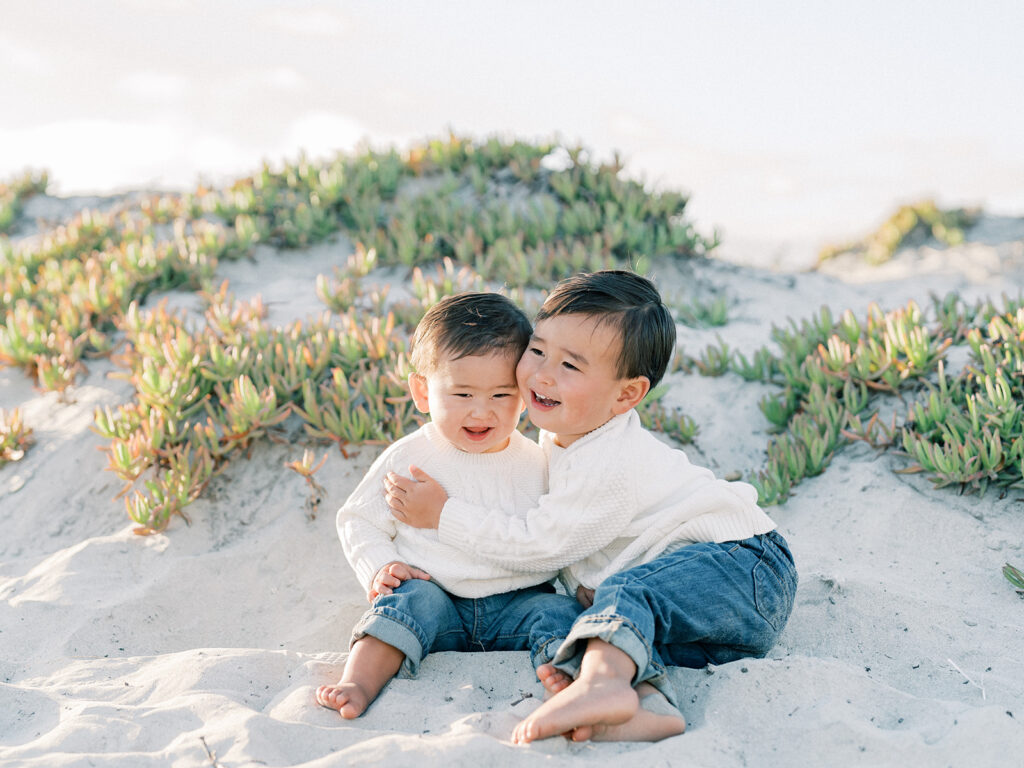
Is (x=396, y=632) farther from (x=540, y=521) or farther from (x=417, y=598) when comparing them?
(x=540, y=521)

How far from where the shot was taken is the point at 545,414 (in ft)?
9.27

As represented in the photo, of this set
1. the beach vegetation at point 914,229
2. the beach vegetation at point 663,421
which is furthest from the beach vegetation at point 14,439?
the beach vegetation at point 914,229

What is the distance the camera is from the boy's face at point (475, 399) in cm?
288

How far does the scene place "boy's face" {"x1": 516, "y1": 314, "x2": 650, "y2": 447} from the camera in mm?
2789

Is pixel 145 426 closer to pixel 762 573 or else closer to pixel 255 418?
pixel 255 418

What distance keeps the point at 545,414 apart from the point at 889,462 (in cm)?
235

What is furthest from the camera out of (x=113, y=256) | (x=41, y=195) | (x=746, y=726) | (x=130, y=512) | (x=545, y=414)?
(x=41, y=195)

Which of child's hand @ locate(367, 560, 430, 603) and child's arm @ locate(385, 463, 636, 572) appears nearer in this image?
child's arm @ locate(385, 463, 636, 572)

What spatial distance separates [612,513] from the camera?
281 centimetres

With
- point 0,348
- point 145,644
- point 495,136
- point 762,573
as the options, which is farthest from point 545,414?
point 495,136

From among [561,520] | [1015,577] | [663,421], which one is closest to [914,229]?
[663,421]

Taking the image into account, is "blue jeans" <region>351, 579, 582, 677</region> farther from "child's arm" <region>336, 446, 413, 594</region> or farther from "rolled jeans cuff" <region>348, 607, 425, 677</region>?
"child's arm" <region>336, 446, 413, 594</region>

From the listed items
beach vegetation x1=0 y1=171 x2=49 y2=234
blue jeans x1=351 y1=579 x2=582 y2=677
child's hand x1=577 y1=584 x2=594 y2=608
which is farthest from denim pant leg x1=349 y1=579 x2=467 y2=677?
beach vegetation x1=0 y1=171 x2=49 y2=234

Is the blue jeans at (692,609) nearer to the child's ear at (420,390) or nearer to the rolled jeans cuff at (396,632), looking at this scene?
the rolled jeans cuff at (396,632)
